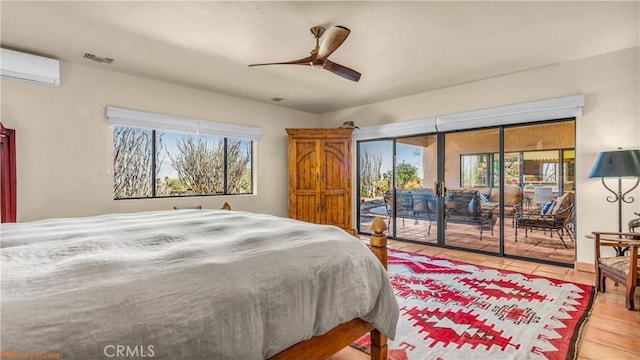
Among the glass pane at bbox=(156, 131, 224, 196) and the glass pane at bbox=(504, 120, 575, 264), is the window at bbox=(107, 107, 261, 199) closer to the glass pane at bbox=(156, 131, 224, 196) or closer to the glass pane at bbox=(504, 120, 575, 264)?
the glass pane at bbox=(156, 131, 224, 196)

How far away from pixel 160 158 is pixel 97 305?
4.03 metres

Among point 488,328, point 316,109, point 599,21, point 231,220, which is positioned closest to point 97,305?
point 231,220

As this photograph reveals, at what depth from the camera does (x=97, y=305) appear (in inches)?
35.8

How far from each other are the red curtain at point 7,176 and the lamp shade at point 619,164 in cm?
594

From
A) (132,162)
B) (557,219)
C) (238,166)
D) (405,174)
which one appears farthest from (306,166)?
(557,219)

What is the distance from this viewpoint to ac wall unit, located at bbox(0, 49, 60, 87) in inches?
120

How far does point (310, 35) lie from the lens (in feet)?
9.45

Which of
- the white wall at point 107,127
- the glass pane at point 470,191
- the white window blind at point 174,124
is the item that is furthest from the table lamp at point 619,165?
the white window blind at point 174,124

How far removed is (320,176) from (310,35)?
2.83m

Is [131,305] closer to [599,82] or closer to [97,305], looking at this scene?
[97,305]

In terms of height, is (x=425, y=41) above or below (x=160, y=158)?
above

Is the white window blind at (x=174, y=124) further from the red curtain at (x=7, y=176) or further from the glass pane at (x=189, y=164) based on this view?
the red curtain at (x=7, y=176)

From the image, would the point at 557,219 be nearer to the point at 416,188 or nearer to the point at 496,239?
the point at 496,239

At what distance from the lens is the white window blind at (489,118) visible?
3656 millimetres
